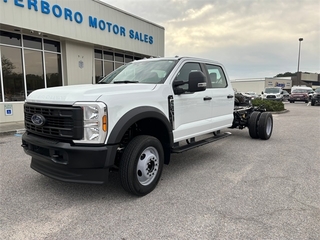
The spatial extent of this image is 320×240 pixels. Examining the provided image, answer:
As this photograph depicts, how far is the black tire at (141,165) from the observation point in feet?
11.0

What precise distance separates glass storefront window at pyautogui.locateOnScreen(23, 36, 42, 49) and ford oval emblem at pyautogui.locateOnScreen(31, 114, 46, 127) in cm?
938

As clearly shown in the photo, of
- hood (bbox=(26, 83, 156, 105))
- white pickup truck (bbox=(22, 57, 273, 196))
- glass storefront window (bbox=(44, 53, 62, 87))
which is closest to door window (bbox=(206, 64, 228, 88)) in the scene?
white pickup truck (bbox=(22, 57, 273, 196))

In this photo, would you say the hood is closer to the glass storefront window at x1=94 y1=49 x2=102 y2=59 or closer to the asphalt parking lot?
the asphalt parking lot

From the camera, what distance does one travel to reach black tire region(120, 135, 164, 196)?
132 inches

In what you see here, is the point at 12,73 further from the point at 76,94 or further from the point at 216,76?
the point at 76,94

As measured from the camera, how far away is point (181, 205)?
3355 mm

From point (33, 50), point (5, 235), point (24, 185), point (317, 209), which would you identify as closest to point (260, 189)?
point (317, 209)

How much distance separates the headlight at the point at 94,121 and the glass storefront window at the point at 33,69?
9957mm

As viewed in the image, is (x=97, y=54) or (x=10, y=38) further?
(x=97, y=54)

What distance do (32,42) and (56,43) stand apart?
Result: 122 centimetres

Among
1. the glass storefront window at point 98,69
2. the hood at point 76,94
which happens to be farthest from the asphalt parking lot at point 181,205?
the glass storefront window at point 98,69

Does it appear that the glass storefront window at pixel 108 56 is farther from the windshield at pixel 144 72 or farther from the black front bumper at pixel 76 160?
the black front bumper at pixel 76 160

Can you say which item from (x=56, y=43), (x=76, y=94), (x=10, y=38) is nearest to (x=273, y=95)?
(x=56, y=43)

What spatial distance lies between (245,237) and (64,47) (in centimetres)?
1238
